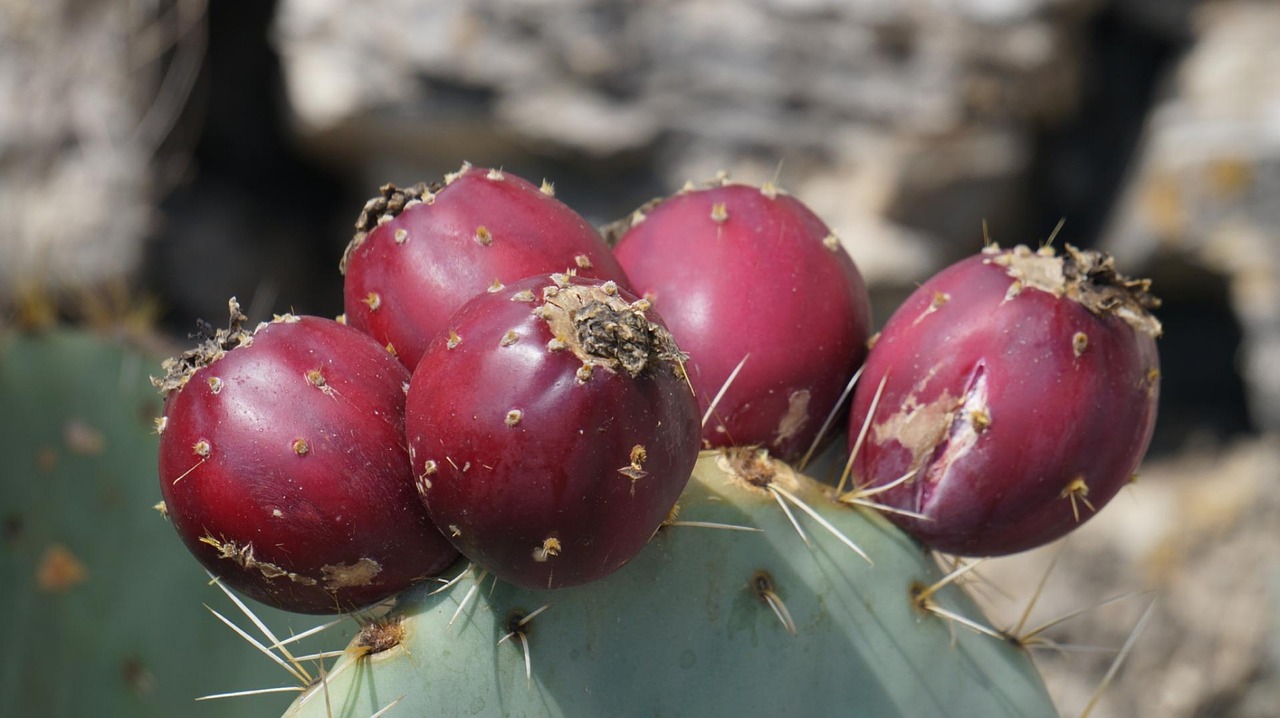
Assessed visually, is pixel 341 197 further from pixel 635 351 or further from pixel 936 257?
pixel 635 351

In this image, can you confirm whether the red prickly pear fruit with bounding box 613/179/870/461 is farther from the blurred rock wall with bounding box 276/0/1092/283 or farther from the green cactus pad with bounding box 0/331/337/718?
the blurred rock wall with bounding box 276/0/1092/283

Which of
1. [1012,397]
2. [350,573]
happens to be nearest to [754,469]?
[1012,397]

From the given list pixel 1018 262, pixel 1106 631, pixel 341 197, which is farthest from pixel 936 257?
pixel 1018 262

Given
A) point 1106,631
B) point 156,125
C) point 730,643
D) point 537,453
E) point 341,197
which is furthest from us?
point 341,197

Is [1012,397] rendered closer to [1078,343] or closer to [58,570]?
[1078,343]

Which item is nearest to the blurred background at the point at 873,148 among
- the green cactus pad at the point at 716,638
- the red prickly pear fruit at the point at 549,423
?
the green cactus pad at the point at 716,638

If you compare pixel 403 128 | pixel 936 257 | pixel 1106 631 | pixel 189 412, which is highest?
pixel 189 412

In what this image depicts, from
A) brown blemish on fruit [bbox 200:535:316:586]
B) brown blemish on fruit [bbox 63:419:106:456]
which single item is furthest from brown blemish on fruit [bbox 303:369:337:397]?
brown blemish on fruit [bbox 63:419:106:456]
